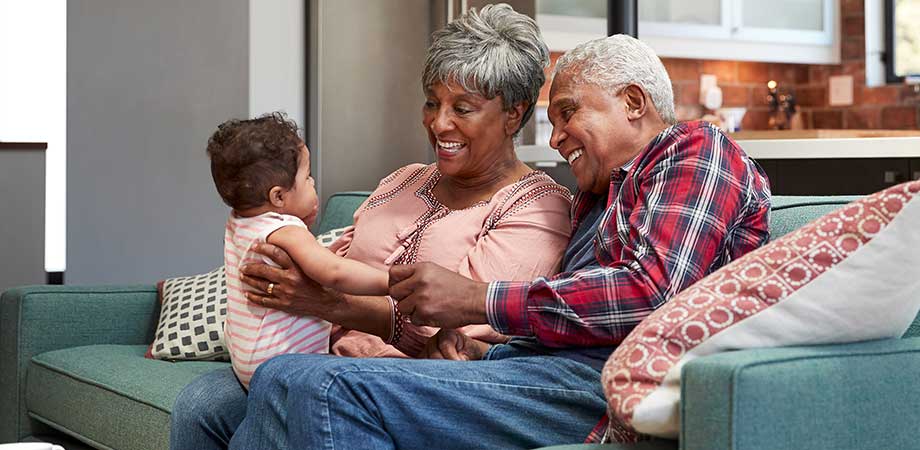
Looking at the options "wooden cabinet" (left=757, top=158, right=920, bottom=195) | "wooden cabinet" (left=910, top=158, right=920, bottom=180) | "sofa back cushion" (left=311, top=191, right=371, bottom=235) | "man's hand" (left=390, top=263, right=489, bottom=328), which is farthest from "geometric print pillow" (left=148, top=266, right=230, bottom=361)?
"wooden cabinet" (left=910, top=158, right=920, bottom=180)

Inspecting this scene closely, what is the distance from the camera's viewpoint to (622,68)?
1802mm

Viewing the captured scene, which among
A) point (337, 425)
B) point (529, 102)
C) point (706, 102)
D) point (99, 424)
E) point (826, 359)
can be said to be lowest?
point (99, 424)

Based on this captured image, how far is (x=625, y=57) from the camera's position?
1810mm

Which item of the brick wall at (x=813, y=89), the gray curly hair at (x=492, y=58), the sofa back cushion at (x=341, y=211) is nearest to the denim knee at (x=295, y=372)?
the gray curly hair at (x=492, y=58)

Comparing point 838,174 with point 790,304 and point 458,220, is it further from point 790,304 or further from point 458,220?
point 790,304

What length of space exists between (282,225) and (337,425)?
512 millimetres

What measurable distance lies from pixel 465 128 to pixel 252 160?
392 mm

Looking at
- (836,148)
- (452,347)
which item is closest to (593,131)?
(452,347)

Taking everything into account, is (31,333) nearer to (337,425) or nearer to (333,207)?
(333,207)

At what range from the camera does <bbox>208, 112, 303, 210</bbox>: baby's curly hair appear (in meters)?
1.89

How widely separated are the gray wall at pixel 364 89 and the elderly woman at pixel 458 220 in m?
2.63

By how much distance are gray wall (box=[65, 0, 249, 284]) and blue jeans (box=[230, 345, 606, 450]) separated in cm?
306

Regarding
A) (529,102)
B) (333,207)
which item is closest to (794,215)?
(529,102)

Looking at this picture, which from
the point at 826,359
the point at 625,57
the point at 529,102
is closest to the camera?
the point at 826,359
